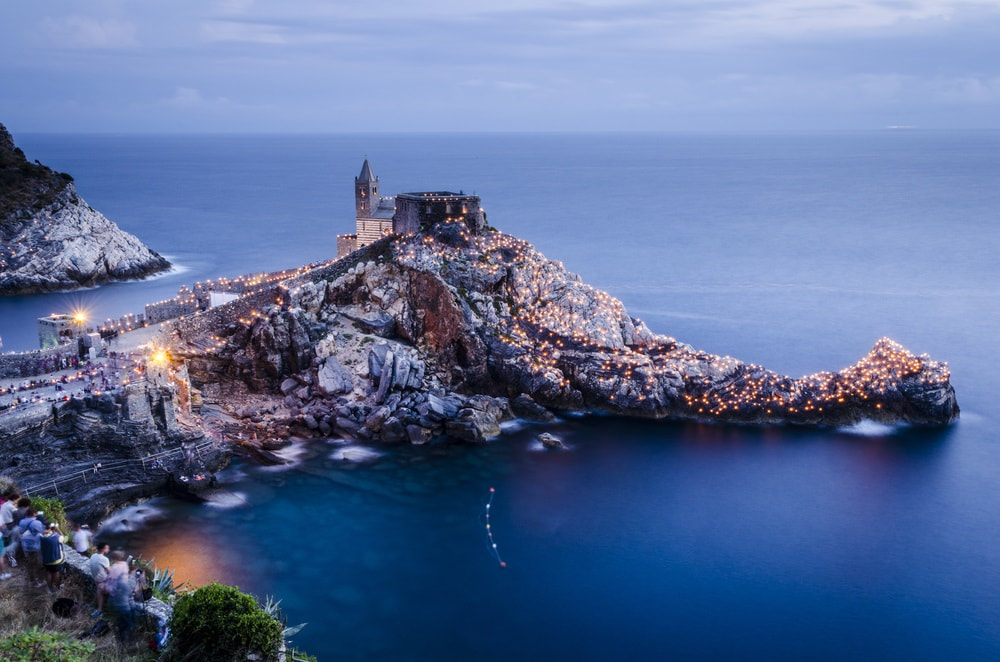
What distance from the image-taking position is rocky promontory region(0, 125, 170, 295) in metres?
58.6

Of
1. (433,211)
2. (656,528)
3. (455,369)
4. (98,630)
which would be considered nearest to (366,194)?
(433,211)

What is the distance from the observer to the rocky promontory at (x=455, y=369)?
36.0 metres

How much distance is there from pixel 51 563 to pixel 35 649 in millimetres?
4771

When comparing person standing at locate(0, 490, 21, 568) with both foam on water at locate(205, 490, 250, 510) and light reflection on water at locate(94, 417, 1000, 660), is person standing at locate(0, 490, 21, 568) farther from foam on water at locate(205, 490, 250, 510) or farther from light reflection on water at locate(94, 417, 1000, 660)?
foam on water at locate(205, 490, 250, 510)

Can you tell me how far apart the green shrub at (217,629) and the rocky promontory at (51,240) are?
5317cm

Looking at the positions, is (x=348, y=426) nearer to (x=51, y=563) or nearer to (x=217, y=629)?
(x=51, y=563)

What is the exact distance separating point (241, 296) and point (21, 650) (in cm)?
3053

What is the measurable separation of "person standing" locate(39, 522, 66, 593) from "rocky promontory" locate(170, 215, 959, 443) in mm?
18747

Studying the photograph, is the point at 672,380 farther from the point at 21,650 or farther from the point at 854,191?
the point at 854,191

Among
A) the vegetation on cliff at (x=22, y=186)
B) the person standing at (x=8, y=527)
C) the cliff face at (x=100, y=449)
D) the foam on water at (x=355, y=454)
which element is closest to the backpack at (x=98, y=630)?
the person standing at (x=8, y=527)

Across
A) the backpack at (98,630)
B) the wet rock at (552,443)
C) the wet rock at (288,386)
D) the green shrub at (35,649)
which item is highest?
the green shrub at (35,649)

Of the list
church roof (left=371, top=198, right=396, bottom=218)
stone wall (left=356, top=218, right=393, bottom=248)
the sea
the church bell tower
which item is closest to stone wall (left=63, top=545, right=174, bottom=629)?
the sea

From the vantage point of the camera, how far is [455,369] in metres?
38.4

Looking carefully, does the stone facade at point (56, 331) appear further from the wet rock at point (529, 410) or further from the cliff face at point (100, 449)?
the wet rock at point (529, 410)
